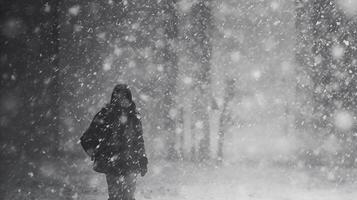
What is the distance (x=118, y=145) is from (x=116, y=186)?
475 millimetres

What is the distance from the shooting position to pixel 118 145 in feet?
18.9

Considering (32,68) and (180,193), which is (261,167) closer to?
(180,193)

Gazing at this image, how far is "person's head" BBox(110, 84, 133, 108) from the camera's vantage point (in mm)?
5793

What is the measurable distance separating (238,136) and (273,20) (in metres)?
3.80

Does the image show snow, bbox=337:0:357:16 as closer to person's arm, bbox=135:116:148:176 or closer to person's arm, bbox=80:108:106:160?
person's arm, bbox=135:116:148:176

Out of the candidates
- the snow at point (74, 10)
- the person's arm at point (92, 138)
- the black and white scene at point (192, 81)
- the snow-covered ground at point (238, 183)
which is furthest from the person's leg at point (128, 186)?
the snow at point (74, 10)

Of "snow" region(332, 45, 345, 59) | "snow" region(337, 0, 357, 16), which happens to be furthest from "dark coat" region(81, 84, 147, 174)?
"snow" region(337, 0, 357, 16)

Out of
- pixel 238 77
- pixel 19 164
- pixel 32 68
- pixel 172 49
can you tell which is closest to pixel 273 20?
pixel 238 77

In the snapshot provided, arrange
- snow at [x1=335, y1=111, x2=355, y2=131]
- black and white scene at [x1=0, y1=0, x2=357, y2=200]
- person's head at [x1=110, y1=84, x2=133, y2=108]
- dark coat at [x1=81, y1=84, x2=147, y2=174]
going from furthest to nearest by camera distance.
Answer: snow at [x1=335, y1=111, x2=355, y2=131] → black and white scene at [x1=0, y1=0, x2=357, y2=200] → person's head at [x1=110, y1=84, x2=133, y2=108] → dark coat at [x1=81, y1=84, x2=147, y2=174]

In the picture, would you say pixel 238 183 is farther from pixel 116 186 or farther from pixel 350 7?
pixel 350 7

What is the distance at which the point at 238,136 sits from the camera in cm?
1574

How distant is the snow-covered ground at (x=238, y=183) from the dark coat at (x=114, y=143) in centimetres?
284

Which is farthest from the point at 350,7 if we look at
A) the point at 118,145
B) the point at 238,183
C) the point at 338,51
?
the point at 118,145

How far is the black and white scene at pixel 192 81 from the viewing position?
13.5 metres
